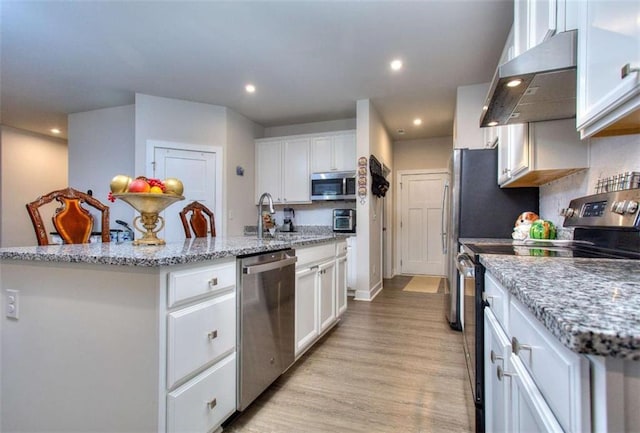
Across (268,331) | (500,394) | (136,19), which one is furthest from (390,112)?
(500,394)

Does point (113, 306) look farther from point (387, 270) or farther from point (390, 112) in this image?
point (387, 270)

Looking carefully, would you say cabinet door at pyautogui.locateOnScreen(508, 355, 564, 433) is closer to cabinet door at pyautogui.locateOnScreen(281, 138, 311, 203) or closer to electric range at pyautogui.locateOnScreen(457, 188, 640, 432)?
electric range at pyautogui.locateOnScreen(457, 188, 640, 432)

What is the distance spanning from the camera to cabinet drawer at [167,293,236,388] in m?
1.25

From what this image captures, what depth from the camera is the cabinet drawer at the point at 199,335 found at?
1247 millimetres

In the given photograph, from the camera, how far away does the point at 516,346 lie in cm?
84

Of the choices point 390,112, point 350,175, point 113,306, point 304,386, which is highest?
point 390,112

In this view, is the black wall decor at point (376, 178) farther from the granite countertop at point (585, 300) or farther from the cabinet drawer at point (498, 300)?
the granite countertop at point (585, 300)

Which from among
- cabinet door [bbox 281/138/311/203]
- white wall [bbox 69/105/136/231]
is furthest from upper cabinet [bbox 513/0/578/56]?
white wall [bbox 69/105/136/231]

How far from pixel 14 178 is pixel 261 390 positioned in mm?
6382

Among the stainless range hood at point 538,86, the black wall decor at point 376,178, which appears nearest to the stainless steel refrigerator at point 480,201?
the stainless range hood at point 538,86

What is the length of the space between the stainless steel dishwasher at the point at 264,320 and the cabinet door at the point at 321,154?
9.64ft

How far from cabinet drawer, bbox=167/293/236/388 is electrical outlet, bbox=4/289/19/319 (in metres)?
0.78

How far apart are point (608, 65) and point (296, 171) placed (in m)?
4.28

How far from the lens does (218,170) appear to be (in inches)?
179
